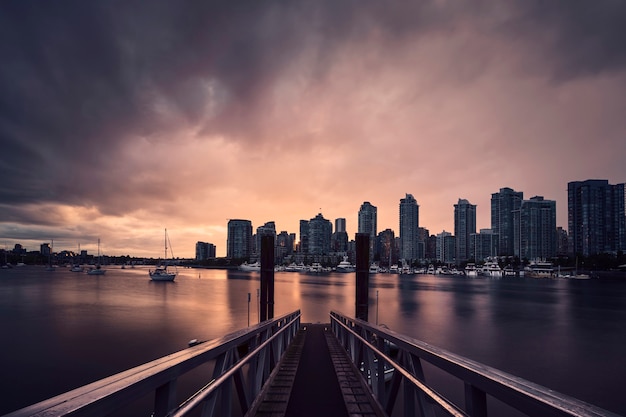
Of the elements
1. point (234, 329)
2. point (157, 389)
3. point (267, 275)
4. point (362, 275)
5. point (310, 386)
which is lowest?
point (234, 329)

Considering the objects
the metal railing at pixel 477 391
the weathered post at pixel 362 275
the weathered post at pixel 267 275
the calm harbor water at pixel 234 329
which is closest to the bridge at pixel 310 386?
the metal railing at pixel 477 391

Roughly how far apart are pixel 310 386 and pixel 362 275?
38.2 feet

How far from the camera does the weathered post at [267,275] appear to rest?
828 inches

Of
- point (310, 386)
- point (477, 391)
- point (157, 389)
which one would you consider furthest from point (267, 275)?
point (477, 391)

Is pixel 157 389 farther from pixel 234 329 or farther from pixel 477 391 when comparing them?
pixel 234 329

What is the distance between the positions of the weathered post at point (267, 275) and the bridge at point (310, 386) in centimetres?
864

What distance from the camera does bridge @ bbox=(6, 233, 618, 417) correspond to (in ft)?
6.48

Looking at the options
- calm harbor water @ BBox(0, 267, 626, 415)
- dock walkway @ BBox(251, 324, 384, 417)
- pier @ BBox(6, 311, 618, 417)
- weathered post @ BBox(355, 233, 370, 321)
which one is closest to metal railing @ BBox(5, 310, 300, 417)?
pier @ BBox(6, 311, 618, 417)

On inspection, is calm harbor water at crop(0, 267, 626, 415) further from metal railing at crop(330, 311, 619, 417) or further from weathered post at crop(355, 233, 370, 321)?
metal railing at crop(330, 311, 619, 417)

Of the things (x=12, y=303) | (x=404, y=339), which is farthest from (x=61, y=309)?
(x=404, y=339)

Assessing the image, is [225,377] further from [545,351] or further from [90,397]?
[545,351]

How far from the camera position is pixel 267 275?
69.6 feet

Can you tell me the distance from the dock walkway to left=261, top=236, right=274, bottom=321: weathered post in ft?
33.2

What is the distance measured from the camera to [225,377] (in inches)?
141
